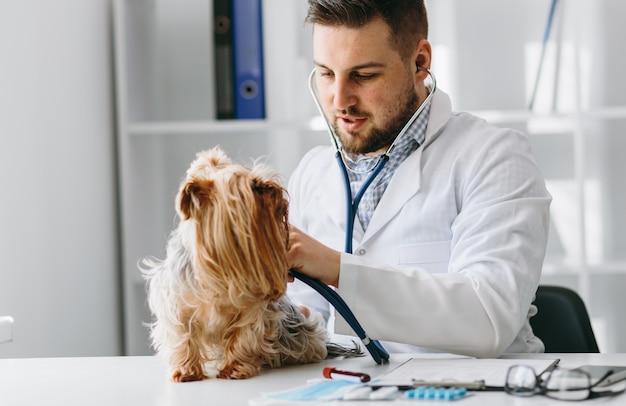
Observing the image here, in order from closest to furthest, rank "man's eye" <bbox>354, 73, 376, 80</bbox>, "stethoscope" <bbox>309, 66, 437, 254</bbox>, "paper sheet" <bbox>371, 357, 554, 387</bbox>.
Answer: "paper sheet" <bbox>371, 357, 554, 387</bbox>
"stethoscope" <bbox>309, 66, 437, 254</bbox>
"man's eye" <bbox>354, 73, 376, 80</bbox>

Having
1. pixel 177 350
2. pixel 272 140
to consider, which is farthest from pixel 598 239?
pixel 177 350

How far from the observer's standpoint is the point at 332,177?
1909 mm

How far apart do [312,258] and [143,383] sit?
0.32 metres

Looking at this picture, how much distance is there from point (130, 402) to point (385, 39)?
903 mm

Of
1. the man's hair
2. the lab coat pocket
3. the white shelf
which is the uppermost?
the man's hair

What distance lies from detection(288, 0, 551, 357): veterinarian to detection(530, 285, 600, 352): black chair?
12 cm

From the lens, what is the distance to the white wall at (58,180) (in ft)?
6.92

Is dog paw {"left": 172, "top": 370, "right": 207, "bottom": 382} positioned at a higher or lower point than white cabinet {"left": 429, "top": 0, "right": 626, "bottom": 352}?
lower

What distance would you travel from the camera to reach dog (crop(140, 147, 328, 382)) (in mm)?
1160

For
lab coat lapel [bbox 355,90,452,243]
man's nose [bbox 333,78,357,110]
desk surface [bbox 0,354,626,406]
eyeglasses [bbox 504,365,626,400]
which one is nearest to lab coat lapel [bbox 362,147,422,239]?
lab coat lapel [bbox 355,90,452,243]

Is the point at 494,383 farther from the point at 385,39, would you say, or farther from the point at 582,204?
the point at 582,204

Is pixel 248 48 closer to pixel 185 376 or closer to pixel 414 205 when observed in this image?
pixel 414 205

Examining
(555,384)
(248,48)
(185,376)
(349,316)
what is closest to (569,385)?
(555,384)

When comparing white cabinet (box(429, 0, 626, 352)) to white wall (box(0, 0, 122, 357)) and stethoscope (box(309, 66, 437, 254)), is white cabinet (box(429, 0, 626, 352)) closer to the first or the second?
stethoscope (box(309, 66, 437, 254))
